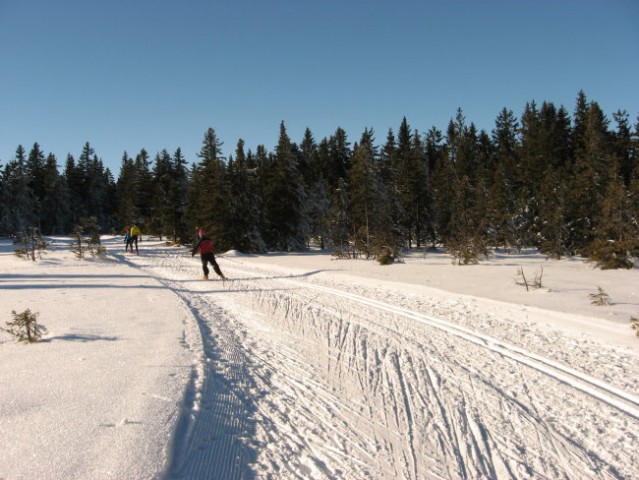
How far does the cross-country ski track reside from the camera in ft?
10.4

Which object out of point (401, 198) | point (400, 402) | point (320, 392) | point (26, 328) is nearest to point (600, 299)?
point (400, 402)

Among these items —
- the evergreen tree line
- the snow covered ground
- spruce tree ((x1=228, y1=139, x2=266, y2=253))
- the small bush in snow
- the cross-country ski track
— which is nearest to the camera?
the snow covered ground

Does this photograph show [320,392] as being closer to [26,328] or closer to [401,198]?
[26,328]

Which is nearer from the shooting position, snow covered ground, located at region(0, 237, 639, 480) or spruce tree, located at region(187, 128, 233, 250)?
snow covered ground, located at region(0, 237, 639, 480)

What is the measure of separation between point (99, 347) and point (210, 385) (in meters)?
2.07

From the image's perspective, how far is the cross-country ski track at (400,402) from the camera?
3164mm

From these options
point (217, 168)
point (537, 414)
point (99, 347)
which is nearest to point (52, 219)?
point (217, 168)

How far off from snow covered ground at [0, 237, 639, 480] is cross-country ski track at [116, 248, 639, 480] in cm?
2

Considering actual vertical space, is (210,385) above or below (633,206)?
below

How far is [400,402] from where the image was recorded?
4246 mm

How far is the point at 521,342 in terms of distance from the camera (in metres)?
6.54

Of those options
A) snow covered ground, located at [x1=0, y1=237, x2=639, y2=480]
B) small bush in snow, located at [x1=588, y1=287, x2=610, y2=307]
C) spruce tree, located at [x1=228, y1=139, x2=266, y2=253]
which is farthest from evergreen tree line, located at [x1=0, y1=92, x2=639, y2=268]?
snow covered ground, located at [x1=0, y1=237, x2=639, y2=480]

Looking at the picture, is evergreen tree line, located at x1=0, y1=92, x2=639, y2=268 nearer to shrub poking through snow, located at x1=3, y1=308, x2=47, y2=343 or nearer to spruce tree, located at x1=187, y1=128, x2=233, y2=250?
spruce tree, located at x1=187, y1=128, x2=233, y2=250

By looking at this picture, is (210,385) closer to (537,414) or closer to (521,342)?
(537,414)
